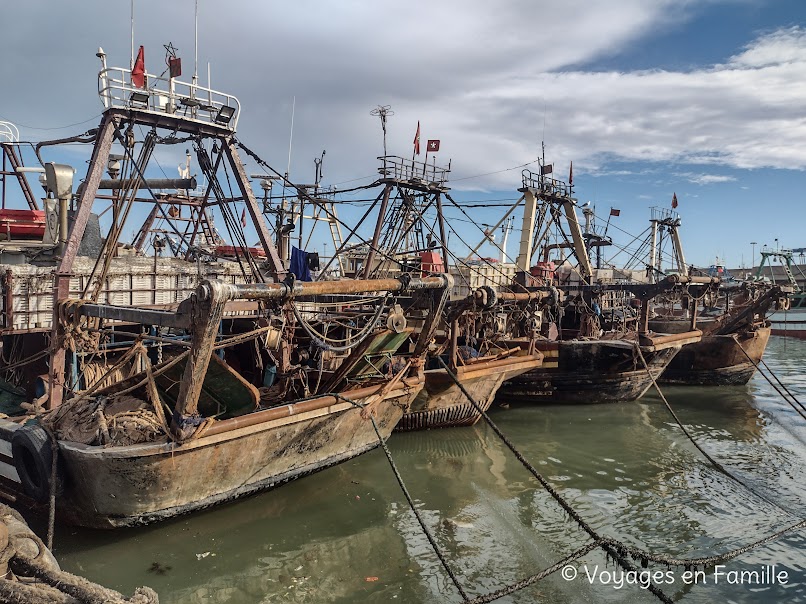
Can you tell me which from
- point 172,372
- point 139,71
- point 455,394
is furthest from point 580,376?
point 139,71

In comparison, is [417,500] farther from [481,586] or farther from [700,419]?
[700,419]

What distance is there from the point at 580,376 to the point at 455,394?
18.3ft

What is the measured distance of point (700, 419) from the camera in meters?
15.7

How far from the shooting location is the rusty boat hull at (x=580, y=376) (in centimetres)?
1691

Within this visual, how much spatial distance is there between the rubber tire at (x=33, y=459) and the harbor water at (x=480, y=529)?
2.84 feet

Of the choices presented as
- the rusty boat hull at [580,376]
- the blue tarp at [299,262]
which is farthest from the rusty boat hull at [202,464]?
the rusty boat hull at [580,376]

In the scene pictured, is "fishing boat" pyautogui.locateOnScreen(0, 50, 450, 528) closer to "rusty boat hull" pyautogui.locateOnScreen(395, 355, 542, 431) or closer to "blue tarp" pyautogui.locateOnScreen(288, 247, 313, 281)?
"blue tarp" pyautogui.locateOnScreen(288, 247, 313, 281)

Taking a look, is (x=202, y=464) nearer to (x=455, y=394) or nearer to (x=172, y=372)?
(x=172, y=372)

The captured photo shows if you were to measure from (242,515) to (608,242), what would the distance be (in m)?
26.9

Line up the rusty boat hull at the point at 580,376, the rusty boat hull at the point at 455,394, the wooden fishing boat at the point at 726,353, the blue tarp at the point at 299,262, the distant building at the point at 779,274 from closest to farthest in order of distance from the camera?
the blue tarp at the point at 299,262 → the rusty boat hull at the point at 455,394 → the rusty boat hull at the point at 580,376 → the wooden fishing boat at the point at 726,353 → the distant building at the point at 779,274

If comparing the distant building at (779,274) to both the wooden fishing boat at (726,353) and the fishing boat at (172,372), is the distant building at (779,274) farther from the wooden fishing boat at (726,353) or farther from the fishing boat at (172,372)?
the fishing boat at (172,372)

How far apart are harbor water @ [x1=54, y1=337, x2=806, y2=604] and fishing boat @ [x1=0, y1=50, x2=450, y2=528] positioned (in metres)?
0.60

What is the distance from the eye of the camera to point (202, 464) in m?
7.38

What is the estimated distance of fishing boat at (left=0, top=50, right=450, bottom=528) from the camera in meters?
6.84
